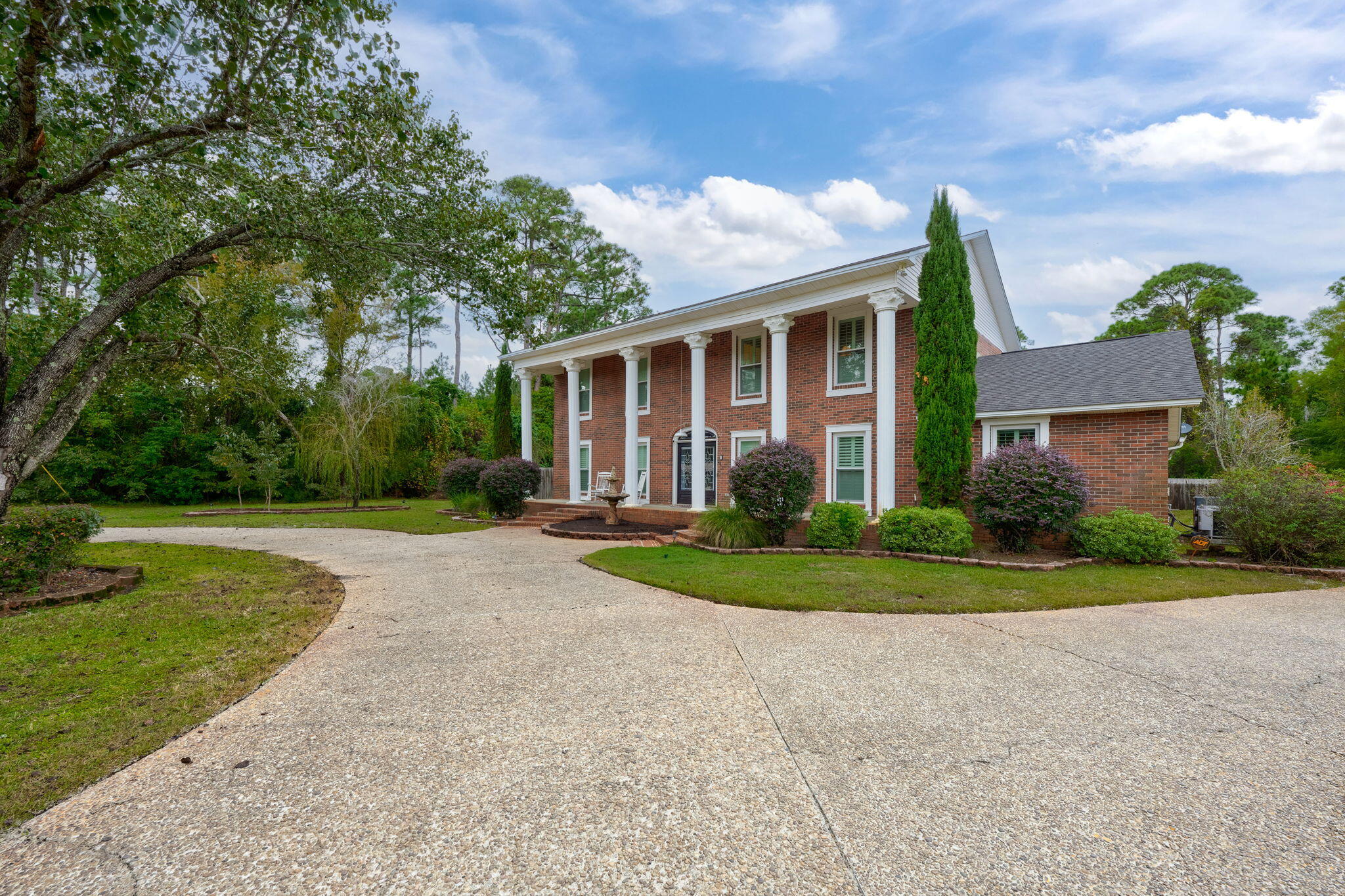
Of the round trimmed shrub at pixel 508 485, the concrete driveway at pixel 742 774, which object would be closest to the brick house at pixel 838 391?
the round trimmed shrub at pixel 508 485

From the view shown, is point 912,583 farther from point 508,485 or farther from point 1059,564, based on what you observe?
point 508,485

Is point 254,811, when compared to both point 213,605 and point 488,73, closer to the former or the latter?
point 213,605

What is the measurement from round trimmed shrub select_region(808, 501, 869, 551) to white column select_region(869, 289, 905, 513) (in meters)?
1.33

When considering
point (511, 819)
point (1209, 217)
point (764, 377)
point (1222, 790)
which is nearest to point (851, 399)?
point (764, 377)

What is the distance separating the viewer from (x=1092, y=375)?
10852mm

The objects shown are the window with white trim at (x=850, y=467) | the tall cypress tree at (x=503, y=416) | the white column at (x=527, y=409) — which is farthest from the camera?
the tall cypress tree at (x=503, y=416)

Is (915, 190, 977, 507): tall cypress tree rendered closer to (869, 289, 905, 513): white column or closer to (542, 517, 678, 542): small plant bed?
(869, 289, 905, 513): white column

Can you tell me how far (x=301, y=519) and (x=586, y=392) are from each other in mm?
9123

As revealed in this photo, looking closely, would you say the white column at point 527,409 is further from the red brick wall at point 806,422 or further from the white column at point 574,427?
the white column at point 574,427

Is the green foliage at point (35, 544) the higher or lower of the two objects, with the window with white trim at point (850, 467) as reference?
lower

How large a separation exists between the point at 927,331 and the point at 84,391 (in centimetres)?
1219

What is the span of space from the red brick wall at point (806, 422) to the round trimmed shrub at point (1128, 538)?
4.73 ft

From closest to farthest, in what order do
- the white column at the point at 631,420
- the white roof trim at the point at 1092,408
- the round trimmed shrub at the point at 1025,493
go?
the round trimmed shrub at the point at 1025,493 → the white roof trim at the point at 1092,408 → the white column at the point at 631,420

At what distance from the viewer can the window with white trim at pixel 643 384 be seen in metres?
16.6
